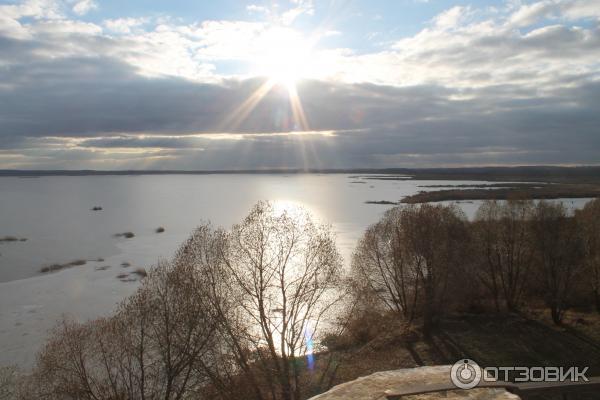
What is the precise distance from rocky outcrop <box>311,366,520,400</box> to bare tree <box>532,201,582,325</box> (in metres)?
31.7

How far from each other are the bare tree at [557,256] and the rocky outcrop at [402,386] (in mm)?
31736

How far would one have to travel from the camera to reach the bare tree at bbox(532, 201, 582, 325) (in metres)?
31.7

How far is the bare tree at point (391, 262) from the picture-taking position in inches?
1341

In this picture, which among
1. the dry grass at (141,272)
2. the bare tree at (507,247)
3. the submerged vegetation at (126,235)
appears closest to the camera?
the bare tree at (507,247)

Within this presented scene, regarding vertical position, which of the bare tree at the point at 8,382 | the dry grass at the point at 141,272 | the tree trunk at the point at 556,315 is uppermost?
the dry grass at the point at 141,272

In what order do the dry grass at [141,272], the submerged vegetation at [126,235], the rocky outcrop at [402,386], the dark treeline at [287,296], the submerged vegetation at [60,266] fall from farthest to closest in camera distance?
1. the submerged vegetation at [126,235]
2. the submerged vegetation at [60,266]
3. the dry grass at [141,272]
4. the dark treeline at [287,296]
5. the rocky outcrop at [402,386]

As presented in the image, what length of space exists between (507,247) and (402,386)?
117 feet

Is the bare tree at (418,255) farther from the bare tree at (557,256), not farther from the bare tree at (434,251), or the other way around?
the bare tree at (557,256)

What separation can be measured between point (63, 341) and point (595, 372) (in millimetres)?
28884

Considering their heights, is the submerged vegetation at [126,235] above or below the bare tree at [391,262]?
below

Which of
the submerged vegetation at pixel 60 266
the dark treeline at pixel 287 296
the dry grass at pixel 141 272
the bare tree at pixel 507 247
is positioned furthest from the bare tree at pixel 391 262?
the submerged vegetation at pixel 60 266

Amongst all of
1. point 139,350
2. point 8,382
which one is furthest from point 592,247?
point 8,382

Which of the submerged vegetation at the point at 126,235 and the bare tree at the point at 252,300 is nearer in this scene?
the bare tree at the point at 252,300

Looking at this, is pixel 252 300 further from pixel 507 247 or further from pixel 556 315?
pixel 507 247
